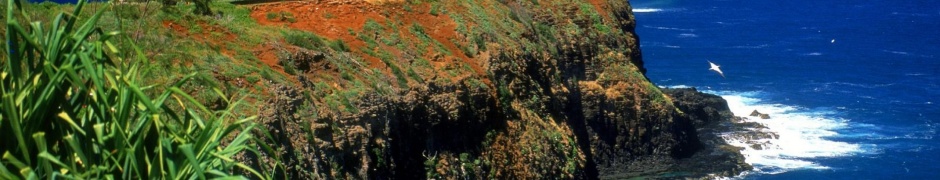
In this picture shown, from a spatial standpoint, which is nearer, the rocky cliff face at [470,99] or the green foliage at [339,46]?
→ the rocky cliff face at [470,99]

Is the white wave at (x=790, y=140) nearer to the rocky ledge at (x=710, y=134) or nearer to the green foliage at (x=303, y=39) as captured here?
the rocky ledge at (x=710, y=134)

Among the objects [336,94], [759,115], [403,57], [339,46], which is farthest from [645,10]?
[336,94]

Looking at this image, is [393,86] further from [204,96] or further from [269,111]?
[204,96]

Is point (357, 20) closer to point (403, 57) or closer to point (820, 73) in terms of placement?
point (403, 57)

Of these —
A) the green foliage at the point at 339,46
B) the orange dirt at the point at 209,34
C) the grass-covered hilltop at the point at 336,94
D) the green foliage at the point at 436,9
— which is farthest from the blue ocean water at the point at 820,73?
the orange dirt at the point at 209,34

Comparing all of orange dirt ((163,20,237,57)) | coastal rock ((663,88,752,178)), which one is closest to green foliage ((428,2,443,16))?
orange dirt ((163,20,237,57))

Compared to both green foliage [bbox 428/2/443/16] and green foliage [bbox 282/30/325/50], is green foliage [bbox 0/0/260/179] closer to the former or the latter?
green foliage [bbox 282/30/325/50]

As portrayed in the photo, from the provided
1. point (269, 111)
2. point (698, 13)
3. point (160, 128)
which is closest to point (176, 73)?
point (269, 111)
